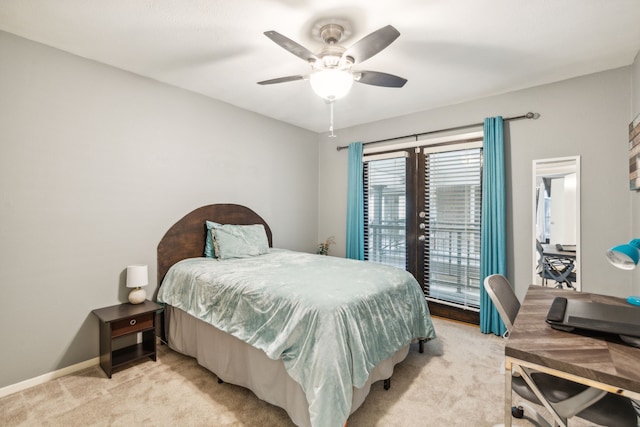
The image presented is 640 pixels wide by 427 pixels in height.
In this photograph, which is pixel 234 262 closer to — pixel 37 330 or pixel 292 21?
pixel 37 330

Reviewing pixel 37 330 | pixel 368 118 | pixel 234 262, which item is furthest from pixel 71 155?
pixel 368 118

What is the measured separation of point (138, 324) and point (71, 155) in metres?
1.52

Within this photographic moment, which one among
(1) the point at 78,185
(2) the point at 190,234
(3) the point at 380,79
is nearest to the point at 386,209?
(3) the point at 380,79

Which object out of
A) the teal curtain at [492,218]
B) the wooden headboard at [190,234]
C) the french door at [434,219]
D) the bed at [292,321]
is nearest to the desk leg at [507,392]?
the bed at [292,321]

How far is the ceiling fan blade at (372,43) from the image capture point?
1632 mm

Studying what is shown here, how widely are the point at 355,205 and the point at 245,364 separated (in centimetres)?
273

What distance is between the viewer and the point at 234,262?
2910 millimetres

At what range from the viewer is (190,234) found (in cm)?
317

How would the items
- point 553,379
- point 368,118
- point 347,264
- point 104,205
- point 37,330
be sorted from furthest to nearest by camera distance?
point 368,118
point 347,264
point 104,205
point 37,330
point 553,379

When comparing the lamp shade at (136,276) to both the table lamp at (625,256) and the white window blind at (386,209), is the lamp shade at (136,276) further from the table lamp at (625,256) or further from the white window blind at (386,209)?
the table lamp at (625,256)

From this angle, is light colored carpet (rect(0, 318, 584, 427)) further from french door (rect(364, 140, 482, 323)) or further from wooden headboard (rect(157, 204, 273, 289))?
french door (rect(364, 140, 482, 323))

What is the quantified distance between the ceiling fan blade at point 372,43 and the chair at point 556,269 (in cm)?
259

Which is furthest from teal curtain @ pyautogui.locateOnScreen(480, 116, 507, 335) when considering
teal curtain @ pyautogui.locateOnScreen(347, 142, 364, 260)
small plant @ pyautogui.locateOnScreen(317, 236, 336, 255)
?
small plant @ pyautogui.locateOnScreen(317, 236, 336, 255)

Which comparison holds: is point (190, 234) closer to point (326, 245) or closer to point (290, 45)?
point (326, 245)
